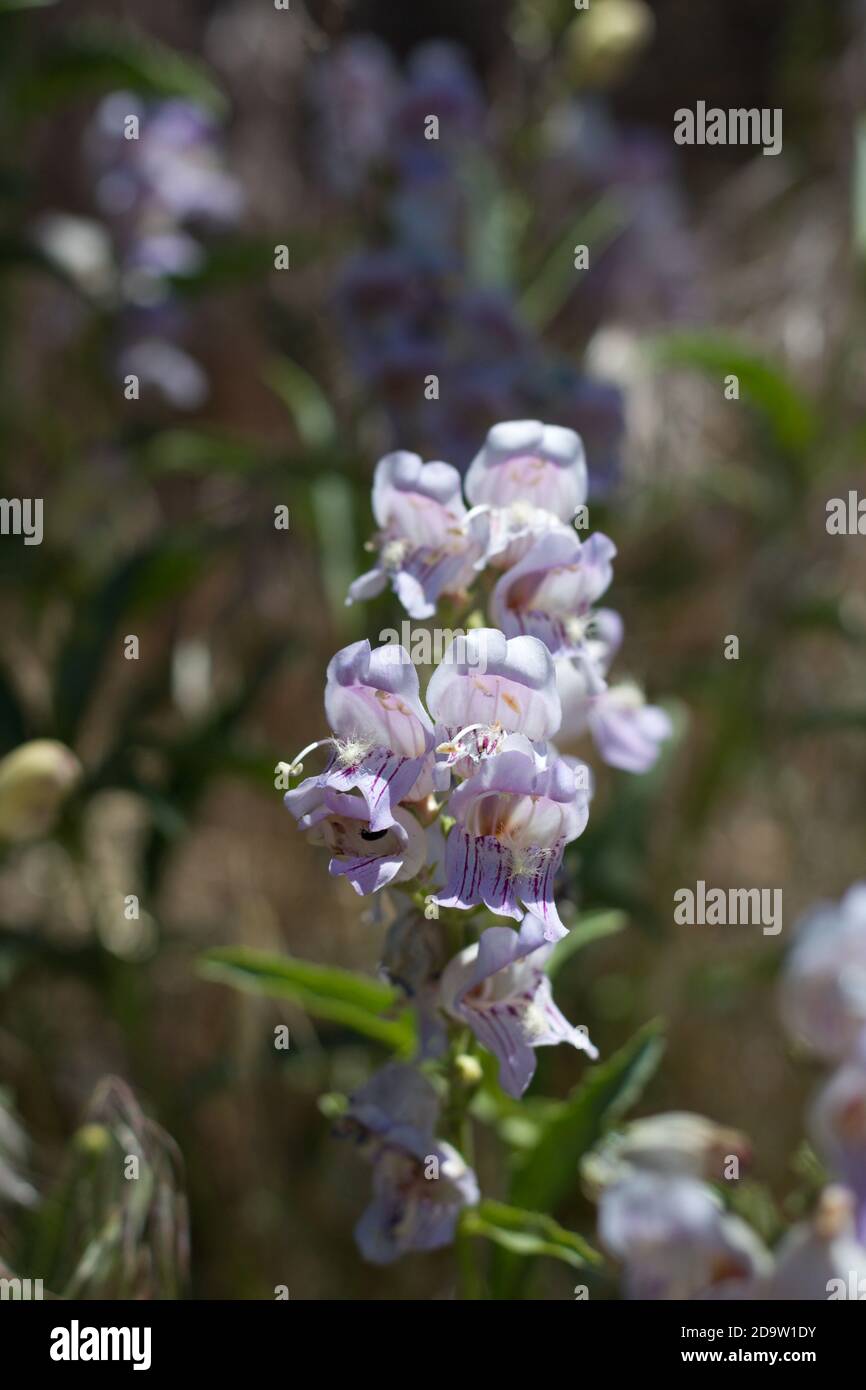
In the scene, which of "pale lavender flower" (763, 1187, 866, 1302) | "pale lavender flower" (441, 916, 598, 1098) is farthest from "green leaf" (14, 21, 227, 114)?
"pale lavender flower" (763, 1187, 866, 1302)

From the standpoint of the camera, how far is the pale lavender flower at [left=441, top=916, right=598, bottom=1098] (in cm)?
79

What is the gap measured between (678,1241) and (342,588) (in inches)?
35.0

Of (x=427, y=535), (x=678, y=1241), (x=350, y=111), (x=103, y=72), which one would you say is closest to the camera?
(x=427, y=535)

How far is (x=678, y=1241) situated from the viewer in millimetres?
1064

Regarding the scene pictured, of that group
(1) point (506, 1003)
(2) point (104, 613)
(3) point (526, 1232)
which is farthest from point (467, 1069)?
(2) point (104, 613)

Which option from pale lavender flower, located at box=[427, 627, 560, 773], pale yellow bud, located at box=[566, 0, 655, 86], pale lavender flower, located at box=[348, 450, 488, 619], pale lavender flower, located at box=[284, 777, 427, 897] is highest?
pale yellow bud, located at box=[566, 0, 655, 86]

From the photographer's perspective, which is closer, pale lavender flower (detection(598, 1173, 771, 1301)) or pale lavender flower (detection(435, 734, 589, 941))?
pale lavender flower (detection(435, 734, 589, 941))

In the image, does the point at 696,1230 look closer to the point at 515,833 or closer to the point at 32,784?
the point at 515,833

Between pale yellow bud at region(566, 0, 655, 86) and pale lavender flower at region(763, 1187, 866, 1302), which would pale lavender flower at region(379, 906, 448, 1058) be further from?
pale yellow bud at region(566, 0, 655, 86)

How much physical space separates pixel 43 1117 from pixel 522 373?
3.41ft

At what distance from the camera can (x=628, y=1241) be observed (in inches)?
42.5

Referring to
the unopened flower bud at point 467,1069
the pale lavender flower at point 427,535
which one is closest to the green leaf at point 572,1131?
the unopened flower bud at point 467,1069

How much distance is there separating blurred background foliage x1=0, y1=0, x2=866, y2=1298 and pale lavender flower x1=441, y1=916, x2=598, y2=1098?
0.44ft
